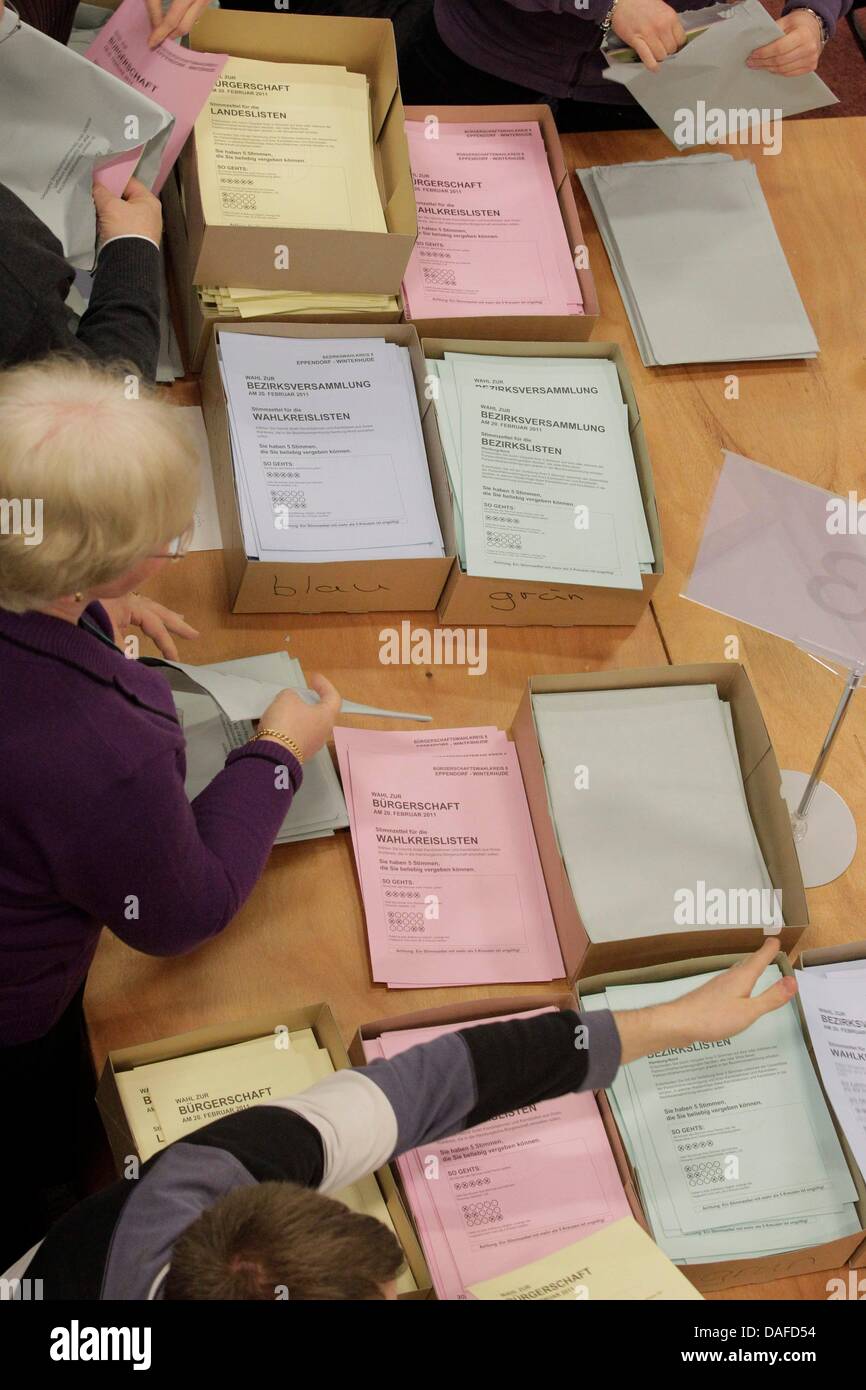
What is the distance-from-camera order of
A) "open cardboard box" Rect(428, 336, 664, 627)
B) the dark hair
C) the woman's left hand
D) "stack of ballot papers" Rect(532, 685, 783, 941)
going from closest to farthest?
the dark hair < "stack of ballot papers" Rect(532, 685, 783, 941) < the woman's left hand < "open cardboard box" Rect(428, 336, 664, 627)

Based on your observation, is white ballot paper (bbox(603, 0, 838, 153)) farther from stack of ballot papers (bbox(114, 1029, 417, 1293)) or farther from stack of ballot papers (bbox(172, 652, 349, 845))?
stack of ballot papers (bbox(114, 1029, 417, 1293))

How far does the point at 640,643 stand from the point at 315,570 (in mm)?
463

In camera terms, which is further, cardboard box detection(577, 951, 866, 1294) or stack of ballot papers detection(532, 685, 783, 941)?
stack of ballot papers detection(532, 685, 783, 941)

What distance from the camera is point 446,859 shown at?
1725 mm

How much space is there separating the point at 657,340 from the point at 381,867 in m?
1.02

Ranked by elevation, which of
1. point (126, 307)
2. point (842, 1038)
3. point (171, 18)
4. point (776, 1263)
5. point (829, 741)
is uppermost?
point (171, 18)

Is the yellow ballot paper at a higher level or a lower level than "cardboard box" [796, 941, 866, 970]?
lower

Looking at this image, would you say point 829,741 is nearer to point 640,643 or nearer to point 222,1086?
point 640,643

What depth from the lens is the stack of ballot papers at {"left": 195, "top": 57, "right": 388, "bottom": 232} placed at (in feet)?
6.64

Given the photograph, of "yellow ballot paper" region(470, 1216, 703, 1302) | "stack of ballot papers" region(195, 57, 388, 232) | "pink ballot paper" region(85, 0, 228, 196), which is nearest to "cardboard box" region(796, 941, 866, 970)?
"yellow ballot paper" region(470, 1216, 703, 1302)

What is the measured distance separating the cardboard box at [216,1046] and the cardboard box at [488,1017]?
36 millimetres

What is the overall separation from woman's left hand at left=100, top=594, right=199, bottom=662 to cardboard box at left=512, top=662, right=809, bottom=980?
1.44 feet

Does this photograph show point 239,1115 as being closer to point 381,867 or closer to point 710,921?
point 381,867

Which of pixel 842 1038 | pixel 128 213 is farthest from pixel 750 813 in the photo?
pixel 128 213
